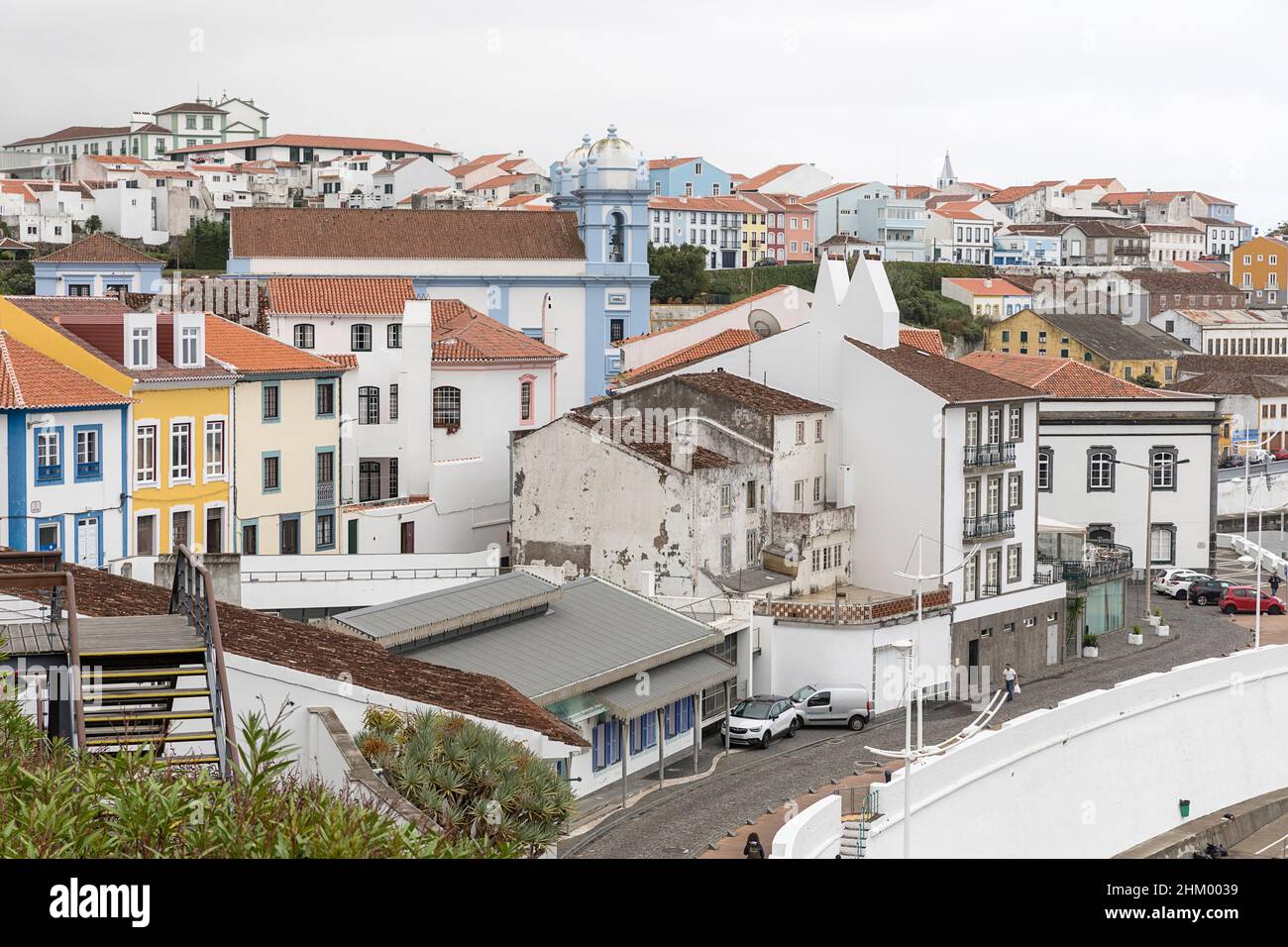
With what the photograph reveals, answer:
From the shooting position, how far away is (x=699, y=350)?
59.6m

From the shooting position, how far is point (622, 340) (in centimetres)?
7250

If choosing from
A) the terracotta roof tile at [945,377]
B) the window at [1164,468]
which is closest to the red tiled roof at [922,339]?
the window at [1164,468]

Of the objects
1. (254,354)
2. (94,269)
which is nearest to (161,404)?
(254,354)

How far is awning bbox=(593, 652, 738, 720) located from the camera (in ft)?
96.4

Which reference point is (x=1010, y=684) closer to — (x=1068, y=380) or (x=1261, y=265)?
(x=1068, y=380)

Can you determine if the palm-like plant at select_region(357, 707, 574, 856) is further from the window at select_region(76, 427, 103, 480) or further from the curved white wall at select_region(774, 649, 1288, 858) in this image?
the window at select_region(76, 427, 103, 480)

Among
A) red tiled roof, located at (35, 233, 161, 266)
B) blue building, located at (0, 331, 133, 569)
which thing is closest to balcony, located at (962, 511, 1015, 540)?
blue building, located at (0, 331, 133, 569)

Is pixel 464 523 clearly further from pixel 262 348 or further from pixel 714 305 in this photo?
pixel 714 305

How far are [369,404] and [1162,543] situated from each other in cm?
2460

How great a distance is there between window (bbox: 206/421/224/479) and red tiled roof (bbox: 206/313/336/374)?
1.39m

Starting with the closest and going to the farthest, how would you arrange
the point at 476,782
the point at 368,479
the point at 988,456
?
the point at 476,782 < the point at 988,456 < the point at 368,479
